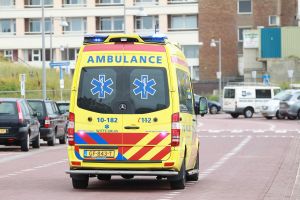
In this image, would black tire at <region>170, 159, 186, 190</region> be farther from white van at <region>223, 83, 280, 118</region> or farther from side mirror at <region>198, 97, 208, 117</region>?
white van at <region>223, 83, 280, 118</region>

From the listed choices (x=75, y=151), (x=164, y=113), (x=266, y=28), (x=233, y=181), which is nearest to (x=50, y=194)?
(x=75, y=151)

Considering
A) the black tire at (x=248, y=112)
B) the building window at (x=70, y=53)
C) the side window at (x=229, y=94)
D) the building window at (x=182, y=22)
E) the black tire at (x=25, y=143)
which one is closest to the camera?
the black tire at (x=25, y=143)

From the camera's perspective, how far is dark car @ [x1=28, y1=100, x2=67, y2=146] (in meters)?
38.5

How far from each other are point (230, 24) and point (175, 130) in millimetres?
92844

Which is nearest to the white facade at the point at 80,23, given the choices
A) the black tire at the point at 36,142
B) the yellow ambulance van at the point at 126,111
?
the black tire at the point at 36,142

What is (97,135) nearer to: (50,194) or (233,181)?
(50,194)

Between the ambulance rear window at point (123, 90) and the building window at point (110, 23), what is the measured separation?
94.8 m

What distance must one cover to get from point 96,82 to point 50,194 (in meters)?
2.10

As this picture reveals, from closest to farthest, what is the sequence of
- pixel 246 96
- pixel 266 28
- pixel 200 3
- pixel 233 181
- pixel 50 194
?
pixel 50 194
pixel 233 181
pixel 246 96
pixel 266 28
pixel 200 3

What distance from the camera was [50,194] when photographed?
18.1m

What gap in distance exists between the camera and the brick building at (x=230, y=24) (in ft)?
363

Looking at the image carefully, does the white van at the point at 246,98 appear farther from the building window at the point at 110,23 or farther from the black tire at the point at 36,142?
the black tire at the point at 36,142

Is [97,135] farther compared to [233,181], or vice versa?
[233,181]

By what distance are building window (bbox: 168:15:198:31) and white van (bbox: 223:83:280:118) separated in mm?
36495
